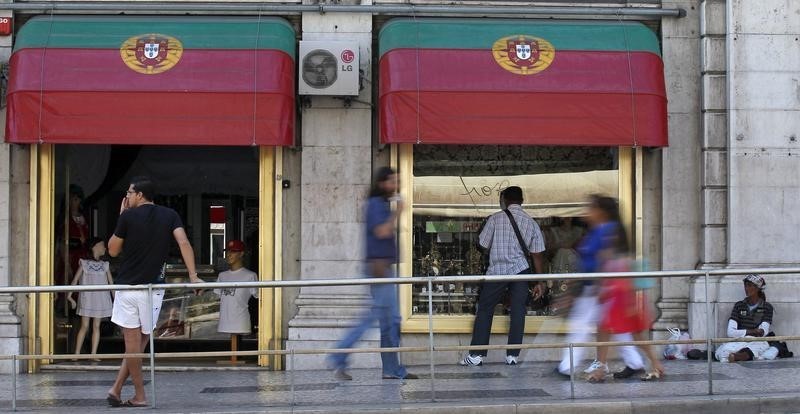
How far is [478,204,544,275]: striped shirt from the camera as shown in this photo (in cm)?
1037

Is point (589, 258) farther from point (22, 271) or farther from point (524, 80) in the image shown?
point (22, 271)

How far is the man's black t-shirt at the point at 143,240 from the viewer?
7.70 m

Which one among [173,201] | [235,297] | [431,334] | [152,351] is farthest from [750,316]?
A: [173,201]

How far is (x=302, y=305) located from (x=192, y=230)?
2.69m

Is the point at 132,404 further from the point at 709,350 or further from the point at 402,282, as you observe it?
the point at 709,350

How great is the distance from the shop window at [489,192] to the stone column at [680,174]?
26.2 inches

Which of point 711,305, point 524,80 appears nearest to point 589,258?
point 711,305

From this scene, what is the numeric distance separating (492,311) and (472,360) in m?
1.07

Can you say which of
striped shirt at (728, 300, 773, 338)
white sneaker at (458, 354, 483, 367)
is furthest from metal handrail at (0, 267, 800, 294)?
striped shirt at (728, 300, 773, 338)

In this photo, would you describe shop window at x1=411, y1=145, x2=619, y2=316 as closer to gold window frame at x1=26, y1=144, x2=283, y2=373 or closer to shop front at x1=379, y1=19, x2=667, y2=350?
shop front at x1=379, y1=19, x2=667, y2=350

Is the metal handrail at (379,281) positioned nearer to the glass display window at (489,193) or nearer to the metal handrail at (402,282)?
the metal handrail at (402,282)

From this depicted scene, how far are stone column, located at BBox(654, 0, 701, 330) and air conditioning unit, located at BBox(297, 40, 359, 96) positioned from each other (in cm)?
372

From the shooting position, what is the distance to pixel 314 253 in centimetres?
1085

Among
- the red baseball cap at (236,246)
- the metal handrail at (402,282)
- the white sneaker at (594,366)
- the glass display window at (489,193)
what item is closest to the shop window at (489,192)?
the glass display window at (489,193)
